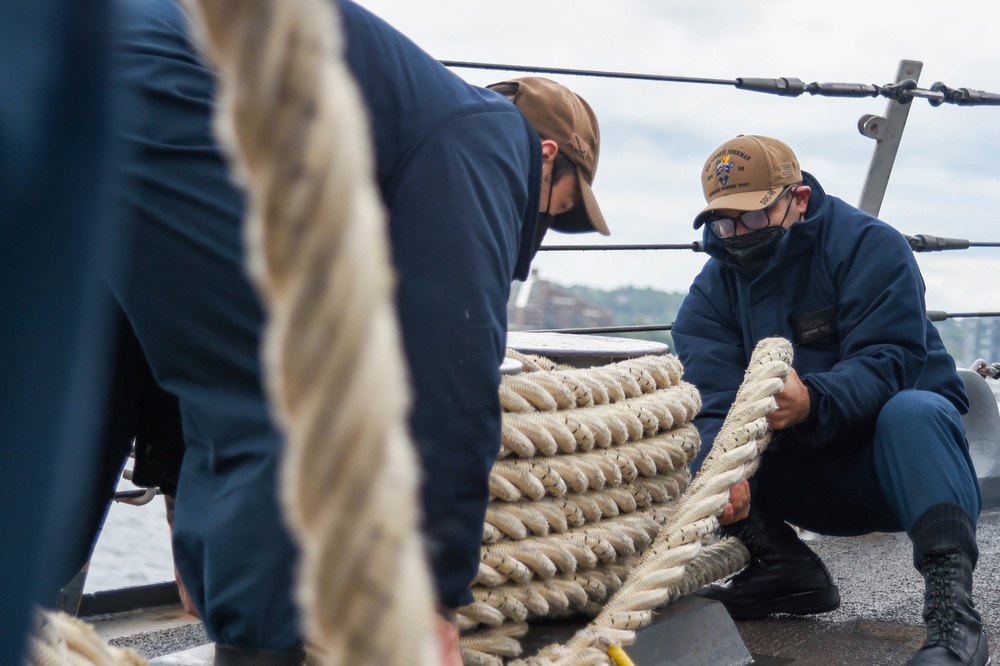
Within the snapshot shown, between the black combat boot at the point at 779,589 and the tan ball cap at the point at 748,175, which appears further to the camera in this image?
the tan ball cap at the point at 748,175

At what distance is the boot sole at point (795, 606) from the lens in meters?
1.97

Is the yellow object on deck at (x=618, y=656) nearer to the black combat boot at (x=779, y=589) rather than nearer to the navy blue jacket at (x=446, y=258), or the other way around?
the navy blue jacket at (x=446, y=258)

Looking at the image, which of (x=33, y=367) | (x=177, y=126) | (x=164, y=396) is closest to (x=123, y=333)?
(x=164, y=396)

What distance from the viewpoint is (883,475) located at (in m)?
1.85

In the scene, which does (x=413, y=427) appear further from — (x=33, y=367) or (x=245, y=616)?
(x=33, y=367)

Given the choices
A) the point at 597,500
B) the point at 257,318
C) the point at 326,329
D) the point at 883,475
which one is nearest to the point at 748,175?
the point at 883,475

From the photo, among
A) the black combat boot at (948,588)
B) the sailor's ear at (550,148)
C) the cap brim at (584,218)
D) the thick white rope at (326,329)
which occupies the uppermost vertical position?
the thick white rope at (326,329)

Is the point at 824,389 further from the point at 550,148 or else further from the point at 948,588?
the point at 550,148

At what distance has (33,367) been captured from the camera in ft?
0.97

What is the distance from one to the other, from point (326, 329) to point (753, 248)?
78.7 inches

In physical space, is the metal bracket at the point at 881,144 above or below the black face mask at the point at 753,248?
above

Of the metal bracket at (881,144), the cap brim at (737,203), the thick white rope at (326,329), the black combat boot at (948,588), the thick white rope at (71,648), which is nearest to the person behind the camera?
the thick white rope at (326,329)

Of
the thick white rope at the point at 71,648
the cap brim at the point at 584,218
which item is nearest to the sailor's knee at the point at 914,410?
the cap brim at the point at 584,218

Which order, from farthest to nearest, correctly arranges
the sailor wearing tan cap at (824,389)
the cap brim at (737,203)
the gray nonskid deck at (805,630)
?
1. the cap brim at (737,203)
2. the sailor wearing tan cap at (824,389)
3. the gray nonskid deck at (805,630)
